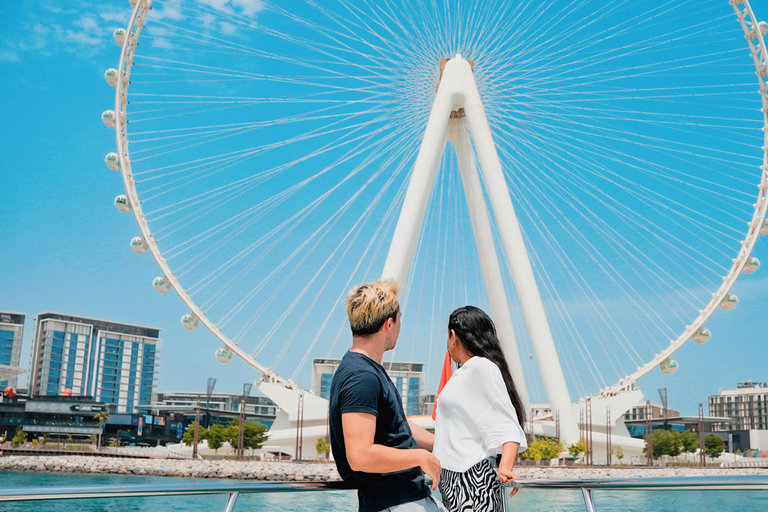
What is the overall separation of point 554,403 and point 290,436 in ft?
67.0

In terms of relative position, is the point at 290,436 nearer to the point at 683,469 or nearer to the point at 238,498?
the point at 683,469

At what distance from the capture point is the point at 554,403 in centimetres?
2292

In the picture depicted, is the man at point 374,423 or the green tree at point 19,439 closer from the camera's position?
the man at point 374,423

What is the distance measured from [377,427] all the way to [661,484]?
94 cm

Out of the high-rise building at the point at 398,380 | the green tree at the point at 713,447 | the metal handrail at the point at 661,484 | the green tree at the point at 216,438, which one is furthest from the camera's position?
the high-rise building at the point at 398,380

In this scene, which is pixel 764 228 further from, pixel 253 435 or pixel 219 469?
pixel 253 435

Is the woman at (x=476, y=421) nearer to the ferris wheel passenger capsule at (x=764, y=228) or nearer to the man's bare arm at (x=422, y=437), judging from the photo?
the man's bare arm at (x=422, y=437)

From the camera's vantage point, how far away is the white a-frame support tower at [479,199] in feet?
63.4

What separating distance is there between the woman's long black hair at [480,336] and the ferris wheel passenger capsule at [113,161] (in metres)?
18.6

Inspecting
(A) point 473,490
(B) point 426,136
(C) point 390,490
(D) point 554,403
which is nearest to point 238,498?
(C) point 390,490

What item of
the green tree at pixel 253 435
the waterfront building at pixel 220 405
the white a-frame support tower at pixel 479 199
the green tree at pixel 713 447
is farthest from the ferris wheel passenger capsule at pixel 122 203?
the waterfront building at pixel 220 405

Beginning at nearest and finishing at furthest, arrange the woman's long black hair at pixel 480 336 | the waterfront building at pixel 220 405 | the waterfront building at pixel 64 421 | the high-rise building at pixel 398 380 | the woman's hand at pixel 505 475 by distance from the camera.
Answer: the woman's hand at pixel 505 475, the woman's long black hair at pixel 480 336, the waterfront building at pixel 64 421, the waterfront building at pixel 220 405, the high-rise building at pixel 398 380

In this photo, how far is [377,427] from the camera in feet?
7.22

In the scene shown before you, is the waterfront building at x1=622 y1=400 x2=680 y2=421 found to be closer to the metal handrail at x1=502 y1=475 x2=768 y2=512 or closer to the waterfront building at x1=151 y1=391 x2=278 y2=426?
the waterfront building at x1=151 y1=391 x2=278 y2=426
